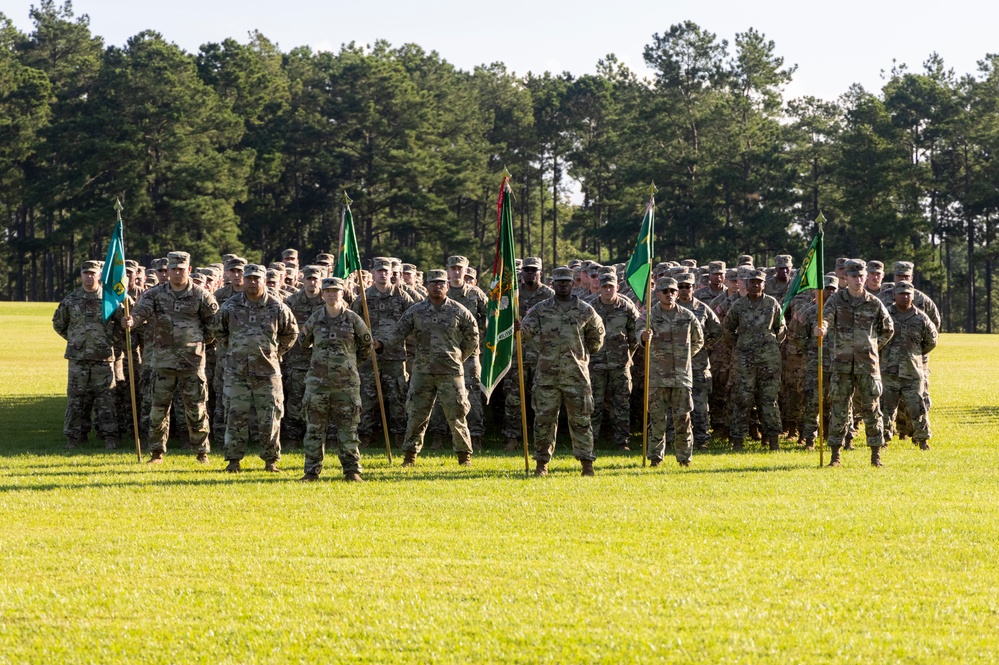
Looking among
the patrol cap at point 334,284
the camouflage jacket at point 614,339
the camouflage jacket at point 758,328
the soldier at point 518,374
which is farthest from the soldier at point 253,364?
the camouflage jacket at point 758,328

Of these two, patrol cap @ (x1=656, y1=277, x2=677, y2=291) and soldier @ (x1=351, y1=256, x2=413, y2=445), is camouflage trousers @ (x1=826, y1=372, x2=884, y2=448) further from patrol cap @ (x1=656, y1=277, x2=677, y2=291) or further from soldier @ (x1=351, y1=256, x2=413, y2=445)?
soldier @ (x1=351, y1=256, x2=413, y2=445)

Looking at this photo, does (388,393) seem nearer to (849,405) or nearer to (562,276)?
(562,276)

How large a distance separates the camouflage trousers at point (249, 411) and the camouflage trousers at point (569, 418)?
3000 millimetres

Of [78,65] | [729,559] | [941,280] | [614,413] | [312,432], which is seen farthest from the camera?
[78,65]

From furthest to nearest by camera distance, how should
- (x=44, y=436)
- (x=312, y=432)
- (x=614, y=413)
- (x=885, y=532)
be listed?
(x=44, y=436), (x=614, y=413), (x=312, y=432), (x=885, y=532)

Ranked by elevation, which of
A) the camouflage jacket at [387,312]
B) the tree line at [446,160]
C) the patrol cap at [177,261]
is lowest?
the camouflage jacket at [387,312]

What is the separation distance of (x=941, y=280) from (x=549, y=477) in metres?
63.6

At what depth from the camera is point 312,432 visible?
14156mm

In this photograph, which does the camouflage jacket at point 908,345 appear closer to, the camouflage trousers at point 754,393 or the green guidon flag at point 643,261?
the camouflage trousers at point 754,393

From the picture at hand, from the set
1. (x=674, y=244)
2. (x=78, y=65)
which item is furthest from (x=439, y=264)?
(x=78, y=65)

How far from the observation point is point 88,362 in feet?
58.0

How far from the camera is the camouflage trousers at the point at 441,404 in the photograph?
1548 centimetres

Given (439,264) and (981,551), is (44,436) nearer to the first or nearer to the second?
(981,551)

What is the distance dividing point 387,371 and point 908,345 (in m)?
6.87
